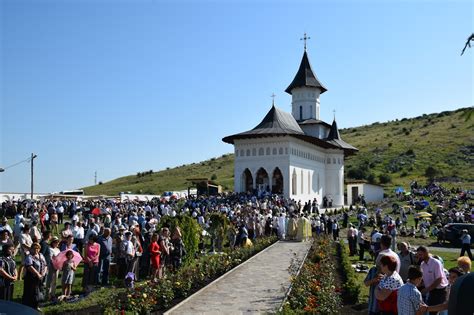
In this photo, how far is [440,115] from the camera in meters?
107

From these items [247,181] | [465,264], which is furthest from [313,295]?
[247,181]

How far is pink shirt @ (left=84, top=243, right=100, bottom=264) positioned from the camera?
12.1 metres

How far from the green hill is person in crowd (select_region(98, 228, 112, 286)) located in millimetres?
53194

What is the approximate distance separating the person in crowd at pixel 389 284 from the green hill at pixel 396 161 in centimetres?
5599

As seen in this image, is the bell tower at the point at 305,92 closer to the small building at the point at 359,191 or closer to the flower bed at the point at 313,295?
the small building at the point at 359,191

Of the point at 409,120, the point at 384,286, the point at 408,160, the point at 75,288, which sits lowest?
the point at 75,288

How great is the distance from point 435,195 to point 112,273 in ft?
130

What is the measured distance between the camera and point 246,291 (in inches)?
465

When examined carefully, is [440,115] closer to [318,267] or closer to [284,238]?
[284,238]

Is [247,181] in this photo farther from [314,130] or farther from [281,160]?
[314,130]

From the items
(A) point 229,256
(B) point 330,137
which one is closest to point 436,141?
(B) point 330,137

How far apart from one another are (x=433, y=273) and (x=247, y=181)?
3587 centimetres

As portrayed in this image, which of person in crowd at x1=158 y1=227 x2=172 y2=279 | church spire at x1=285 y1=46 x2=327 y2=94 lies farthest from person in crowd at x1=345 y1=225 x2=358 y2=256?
church spire at x1=285 y1=46 x2=327 y2=94

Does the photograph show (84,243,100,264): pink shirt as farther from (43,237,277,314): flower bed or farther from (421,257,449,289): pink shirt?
(421,257,449,289): pink shirt
